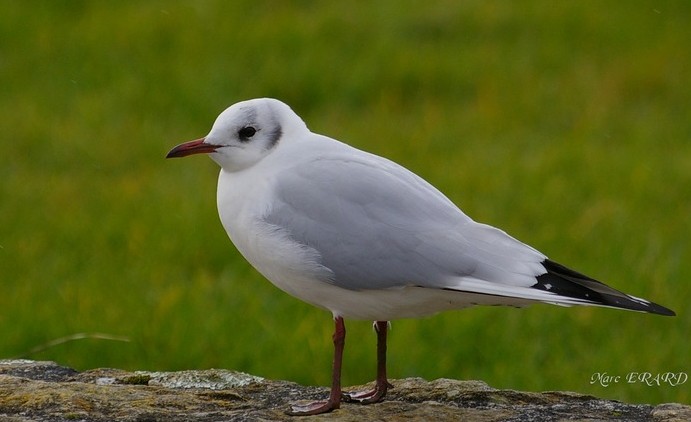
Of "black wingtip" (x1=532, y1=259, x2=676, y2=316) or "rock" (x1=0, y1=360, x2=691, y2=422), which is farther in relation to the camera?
"rock" (x1=0, y1=360, x2=691, y2=422)

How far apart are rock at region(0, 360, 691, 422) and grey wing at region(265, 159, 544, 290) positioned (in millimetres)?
487

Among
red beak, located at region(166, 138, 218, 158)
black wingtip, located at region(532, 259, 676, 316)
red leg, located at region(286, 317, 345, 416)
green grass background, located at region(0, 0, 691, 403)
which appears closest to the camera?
black wingtip, located at region(532, 259, 676, 316)

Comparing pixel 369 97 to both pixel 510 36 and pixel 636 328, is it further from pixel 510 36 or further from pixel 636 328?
pixel 636 328

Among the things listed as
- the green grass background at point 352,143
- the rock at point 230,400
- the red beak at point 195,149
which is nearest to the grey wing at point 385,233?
the red beak at point 195,149

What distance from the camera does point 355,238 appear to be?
389 centimetres

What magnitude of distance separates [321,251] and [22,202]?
469 centimetres

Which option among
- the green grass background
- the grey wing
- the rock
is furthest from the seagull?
the green grass background

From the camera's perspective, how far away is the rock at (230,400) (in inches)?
153

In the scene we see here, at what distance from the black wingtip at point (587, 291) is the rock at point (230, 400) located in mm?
506

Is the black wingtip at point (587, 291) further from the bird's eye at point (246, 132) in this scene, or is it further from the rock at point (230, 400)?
the bird's eye at point (246, 132)

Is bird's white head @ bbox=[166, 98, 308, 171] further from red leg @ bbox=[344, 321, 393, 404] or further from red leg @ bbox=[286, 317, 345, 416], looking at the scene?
red leg @ bbox=[344, 321, 393, 404]

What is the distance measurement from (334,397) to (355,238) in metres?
0.55

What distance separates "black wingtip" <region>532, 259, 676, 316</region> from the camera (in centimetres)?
365

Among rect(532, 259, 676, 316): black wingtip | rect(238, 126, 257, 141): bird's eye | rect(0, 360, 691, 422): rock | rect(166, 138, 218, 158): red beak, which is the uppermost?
rect(238, 126, 257, 141): bird's eye
